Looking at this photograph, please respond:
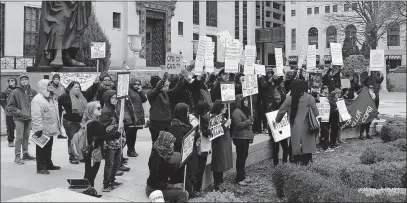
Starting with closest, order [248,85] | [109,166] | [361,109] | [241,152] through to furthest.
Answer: [109,166], [241,152], [248,85], [361,109]

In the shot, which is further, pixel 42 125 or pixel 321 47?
pixel 321 47

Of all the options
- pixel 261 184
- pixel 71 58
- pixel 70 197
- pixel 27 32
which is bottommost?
pixel 261 184

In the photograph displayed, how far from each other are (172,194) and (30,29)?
24.6 meters

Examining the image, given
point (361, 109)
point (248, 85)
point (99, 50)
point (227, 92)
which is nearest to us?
point (227, 92)

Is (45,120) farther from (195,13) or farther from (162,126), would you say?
(195,13)

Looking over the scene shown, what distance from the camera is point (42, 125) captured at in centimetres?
770

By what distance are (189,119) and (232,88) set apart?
6.10ft

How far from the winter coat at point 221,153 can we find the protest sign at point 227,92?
28.2 inches

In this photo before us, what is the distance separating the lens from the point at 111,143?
6.59 meters

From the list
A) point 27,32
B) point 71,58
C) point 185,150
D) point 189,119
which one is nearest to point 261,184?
point 189,119

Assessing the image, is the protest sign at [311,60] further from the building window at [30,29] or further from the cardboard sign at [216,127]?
the building window at [30,29]

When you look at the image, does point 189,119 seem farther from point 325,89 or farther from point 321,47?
point 321,47

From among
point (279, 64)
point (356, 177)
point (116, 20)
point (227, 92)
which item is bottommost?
point (356, 177)

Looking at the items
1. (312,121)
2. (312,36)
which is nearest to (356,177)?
(312,121)
